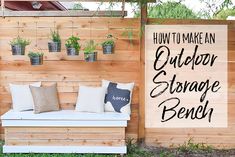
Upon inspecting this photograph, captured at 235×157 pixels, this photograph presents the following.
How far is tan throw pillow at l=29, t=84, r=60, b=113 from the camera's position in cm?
481

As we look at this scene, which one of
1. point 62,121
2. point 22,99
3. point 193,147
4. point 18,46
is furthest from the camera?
point 193,147

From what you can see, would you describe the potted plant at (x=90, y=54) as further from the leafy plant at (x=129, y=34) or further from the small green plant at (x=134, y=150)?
the small green plant at (x=134, y=150)

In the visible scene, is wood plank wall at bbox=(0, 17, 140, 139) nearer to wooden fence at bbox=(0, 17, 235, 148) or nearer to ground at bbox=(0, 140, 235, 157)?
wooden fence at bbox=(0, 17, 235, 148)

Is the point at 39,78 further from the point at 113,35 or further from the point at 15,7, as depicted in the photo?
the point at 15,7

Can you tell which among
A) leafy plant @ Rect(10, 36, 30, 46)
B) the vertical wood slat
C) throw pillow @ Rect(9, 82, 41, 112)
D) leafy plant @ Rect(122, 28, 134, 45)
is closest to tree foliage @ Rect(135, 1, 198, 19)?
the vertical wood slat

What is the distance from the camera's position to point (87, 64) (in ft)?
16.9

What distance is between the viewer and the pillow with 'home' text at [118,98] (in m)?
4.95

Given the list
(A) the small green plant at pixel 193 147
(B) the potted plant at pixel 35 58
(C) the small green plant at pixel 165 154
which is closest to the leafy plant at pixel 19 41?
(B) the potted plant at pixel 35 58

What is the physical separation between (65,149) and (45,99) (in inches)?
27.6

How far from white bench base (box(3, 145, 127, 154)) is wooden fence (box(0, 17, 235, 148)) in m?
0.56

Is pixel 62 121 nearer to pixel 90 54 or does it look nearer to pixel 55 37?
pixel 90 54

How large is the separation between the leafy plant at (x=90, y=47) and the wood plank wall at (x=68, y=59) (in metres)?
0.07

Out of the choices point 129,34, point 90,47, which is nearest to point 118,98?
point 90,47

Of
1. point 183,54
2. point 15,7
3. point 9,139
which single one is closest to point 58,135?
point 9,139
